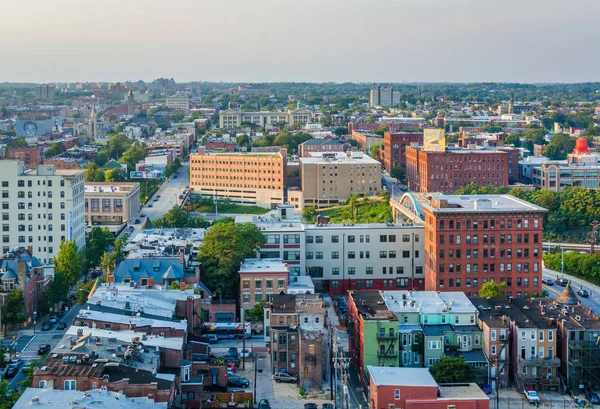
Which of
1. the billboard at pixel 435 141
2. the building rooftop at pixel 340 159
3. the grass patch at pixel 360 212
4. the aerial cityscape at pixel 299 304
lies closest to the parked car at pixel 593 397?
the aerial cityscape at pixel 299 304

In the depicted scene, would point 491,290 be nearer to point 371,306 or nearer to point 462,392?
point 371,306

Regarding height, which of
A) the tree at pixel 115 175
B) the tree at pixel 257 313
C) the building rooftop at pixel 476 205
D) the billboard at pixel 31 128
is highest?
the building rooftop at pixel 476 205

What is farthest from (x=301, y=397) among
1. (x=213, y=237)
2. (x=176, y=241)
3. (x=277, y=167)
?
(x=277, y=167)

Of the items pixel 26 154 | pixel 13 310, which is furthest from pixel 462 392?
pixel 26 154

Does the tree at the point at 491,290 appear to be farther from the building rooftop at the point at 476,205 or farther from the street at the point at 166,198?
the street at the point at 166,198

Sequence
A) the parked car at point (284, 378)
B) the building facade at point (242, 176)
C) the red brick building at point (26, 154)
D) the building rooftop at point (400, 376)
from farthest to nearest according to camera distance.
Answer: the red brick building at point (26, 154) → the building facade at point (242, 176) → the parked car at point (284, 378) → the building rooftop at point (400, 376)

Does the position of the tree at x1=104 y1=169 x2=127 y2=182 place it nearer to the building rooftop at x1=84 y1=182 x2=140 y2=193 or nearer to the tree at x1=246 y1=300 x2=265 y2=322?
the building rooftop at x1=84 y1=182 x2=140 y2=193

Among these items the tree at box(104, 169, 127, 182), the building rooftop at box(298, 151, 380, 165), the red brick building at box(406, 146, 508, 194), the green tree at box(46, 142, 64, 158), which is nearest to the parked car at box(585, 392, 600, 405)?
the red brick building at box(406, 146, 508, 194)
